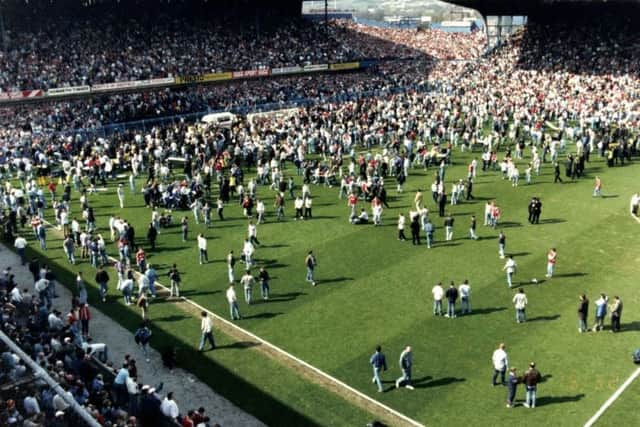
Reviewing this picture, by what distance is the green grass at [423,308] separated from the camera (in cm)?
1599

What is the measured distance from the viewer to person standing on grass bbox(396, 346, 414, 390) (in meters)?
16.1

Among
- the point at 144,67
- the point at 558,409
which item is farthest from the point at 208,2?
the point at 558,409

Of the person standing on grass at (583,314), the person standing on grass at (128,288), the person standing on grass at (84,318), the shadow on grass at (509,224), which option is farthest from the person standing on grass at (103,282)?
the shadow on grass at (509,224)

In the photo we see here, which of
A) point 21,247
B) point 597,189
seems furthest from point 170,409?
point 597,189

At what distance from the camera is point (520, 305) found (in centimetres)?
1898

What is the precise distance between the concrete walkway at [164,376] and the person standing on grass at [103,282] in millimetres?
643

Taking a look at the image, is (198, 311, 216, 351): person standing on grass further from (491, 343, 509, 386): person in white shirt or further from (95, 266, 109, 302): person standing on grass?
(491, 343, 509, 386): person in white shirt

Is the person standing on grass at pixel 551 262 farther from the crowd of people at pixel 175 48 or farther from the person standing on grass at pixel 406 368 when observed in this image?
the crowd of people at pixel 175 48

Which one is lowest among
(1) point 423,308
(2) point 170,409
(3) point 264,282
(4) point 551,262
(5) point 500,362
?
(2) point 170,409

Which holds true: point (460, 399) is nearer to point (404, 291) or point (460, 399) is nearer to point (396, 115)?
point (404, 291)

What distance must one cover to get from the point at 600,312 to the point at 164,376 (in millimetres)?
11911

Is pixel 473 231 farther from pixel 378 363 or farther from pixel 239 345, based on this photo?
pixel 239 345

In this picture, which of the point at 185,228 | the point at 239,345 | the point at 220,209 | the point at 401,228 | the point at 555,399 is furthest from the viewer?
the point at 220,209

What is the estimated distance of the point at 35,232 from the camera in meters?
29.0
